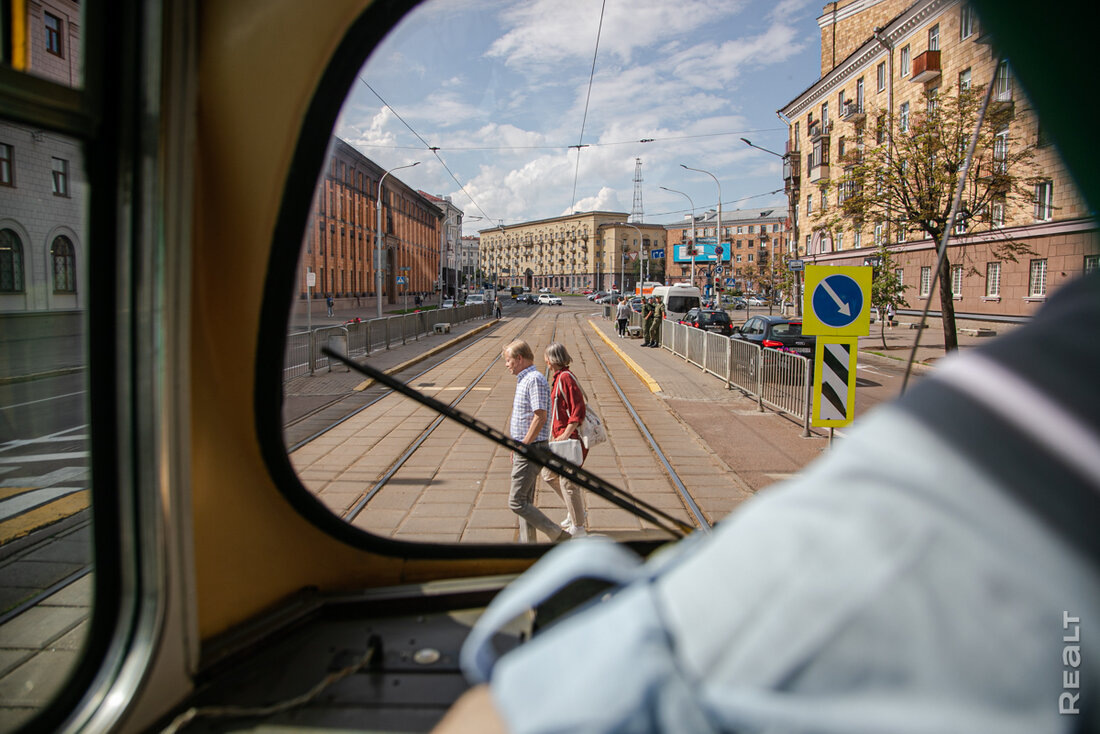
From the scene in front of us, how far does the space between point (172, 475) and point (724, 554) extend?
46.1 inches

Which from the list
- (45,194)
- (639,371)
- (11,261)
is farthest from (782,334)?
(45,194)

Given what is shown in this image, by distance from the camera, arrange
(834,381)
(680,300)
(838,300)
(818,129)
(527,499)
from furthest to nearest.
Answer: (680,300) < (834,381) < (838,300) < (527,499) < (818,129)

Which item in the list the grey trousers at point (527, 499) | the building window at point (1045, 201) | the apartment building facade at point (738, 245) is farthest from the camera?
the apartment building facade at point (738, 245)

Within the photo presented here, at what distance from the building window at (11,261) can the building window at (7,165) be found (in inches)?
7.9

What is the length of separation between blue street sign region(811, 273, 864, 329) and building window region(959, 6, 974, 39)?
18.6 ft

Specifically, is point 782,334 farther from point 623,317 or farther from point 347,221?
point 347,221

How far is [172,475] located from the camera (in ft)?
4.31

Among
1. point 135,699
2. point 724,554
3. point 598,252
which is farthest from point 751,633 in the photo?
point 598,252

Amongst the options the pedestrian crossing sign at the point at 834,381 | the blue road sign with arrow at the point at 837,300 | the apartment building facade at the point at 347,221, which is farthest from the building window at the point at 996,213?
the pedestrian crossing sign at the point at 834,381

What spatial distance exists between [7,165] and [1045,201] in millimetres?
2462

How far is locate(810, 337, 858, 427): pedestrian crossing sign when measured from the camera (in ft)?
22.9

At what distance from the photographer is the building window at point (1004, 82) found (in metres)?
0.86

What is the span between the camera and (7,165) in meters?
1.79

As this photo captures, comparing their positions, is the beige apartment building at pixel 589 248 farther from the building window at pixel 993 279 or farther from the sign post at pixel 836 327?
the building window at pixel 993 279
